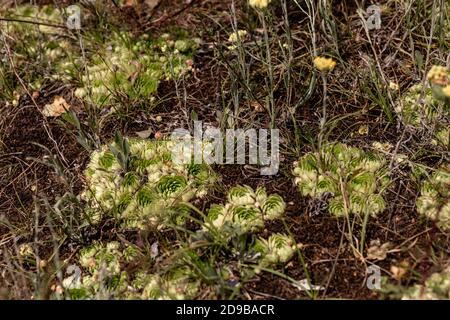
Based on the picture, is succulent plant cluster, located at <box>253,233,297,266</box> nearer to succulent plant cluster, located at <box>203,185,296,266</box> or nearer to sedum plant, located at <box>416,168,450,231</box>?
succulent plant cluster, located at <box>203,185,296,266</box>

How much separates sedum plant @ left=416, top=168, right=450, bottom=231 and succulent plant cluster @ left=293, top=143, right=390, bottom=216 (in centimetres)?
13

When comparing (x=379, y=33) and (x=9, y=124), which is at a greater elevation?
(x=379, y=33)

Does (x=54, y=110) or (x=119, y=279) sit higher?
(x=54, y=110)

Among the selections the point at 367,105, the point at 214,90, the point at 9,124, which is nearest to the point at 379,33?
the point at 367,105

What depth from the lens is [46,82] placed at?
271 centimetres

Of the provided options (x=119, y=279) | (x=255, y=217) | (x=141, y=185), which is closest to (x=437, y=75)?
(x=255, y=217)

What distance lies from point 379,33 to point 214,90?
2.62 feet

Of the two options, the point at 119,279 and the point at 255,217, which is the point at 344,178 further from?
the point at 119,279

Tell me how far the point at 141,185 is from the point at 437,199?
1.10 m

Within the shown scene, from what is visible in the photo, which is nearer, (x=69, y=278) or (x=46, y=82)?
(x=69, y=278)


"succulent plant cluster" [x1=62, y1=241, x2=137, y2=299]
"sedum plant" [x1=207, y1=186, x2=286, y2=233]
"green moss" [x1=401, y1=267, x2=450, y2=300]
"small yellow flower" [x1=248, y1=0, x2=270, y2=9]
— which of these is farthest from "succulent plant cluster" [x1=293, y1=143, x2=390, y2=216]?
"succulent plant cluster" [x1=62, y1=241, x2=137, y2=299]

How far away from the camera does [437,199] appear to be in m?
2.01

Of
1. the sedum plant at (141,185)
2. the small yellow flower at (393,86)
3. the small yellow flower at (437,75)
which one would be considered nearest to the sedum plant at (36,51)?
the sedum plant at (141,185)
